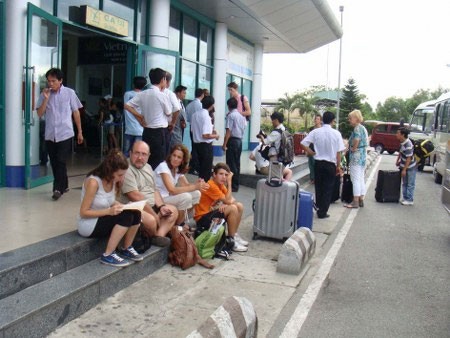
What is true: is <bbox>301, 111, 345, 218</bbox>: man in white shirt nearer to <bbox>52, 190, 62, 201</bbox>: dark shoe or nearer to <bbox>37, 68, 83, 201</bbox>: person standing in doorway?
<bbox>37, 68, 83, 201</bbox>: person standing in doorway

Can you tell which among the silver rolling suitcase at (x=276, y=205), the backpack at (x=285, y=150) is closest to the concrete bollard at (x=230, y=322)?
the silver rolling suitcase at (x=276, y=205)

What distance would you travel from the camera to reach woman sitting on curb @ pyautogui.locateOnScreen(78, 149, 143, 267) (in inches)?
187

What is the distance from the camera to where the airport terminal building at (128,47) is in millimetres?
7344

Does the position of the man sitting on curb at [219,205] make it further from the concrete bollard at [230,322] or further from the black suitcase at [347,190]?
the black suitcase at [347,190]

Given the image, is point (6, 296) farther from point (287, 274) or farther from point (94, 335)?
point (287, 274)

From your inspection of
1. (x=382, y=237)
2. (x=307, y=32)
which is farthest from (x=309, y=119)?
(x=382, y=237)

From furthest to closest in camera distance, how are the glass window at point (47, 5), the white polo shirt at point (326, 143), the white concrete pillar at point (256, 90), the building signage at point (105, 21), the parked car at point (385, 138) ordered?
the parked car at point (385, 138) → the white concrete pillar at point (256, 90) → the building signage at point (105, 21) → the white polo shirt at point (326, 143) → the glass window at point (47, 5)

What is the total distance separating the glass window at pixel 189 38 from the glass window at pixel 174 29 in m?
0.37

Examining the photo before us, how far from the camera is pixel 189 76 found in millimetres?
13992

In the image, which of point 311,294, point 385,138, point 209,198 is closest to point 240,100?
point 209,198

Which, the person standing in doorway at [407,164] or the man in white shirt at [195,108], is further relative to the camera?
the person standing in doorway at [407,164]

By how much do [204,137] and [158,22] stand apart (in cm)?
368

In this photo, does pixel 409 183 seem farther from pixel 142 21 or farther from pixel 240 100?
pixel 142 21

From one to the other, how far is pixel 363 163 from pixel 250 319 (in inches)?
286
